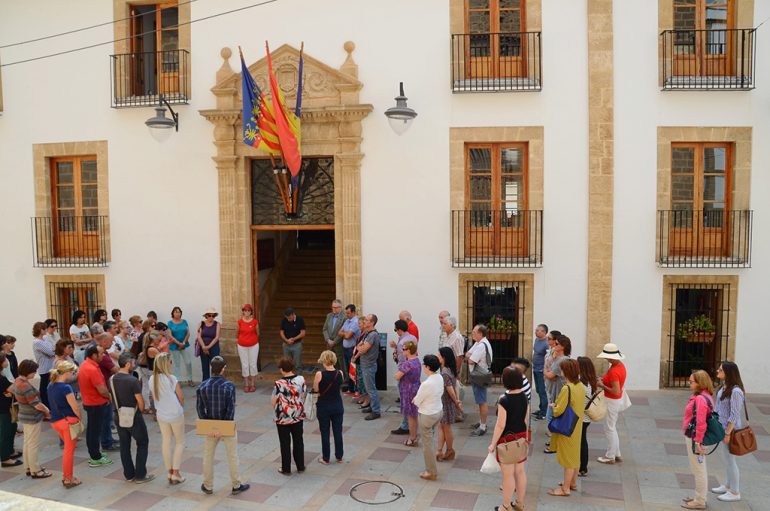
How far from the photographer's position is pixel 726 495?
6.77 metres

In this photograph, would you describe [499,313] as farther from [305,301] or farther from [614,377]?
[305,301]

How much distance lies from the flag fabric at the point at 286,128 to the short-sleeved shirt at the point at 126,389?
4.81m

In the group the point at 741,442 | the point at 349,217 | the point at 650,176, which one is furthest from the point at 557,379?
the point at 349,217

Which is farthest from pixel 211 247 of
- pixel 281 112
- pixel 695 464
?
pixel 695 464

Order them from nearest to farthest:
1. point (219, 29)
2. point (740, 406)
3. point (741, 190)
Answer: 1. point (740, 406)
2. point (741, 190)
3. point (219, 29)

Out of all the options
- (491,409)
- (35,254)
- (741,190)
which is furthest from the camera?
(35,254)

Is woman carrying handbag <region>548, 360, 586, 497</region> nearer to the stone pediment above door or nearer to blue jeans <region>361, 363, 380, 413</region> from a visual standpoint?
blue jeans <region>361, 363, 380, 413</region>

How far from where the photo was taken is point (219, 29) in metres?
11.6

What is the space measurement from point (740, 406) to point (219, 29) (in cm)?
987

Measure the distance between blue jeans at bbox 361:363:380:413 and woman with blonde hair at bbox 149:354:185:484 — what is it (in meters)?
3.17

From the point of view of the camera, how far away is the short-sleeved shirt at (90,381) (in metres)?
7.60

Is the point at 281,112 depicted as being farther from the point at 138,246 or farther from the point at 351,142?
the point at 138,246

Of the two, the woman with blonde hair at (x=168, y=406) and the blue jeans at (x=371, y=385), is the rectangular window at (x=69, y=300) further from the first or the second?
the woman with blonde hair at (x=168, y=406)

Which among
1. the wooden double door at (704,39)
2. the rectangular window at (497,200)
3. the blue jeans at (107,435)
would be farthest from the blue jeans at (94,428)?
the wooden double door at (704,39)
